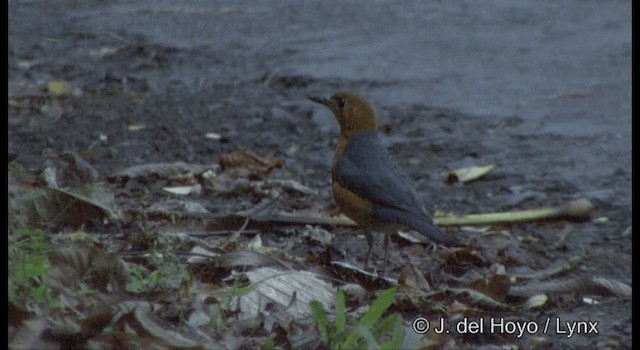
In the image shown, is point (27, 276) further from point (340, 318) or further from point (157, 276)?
point (340, 318)

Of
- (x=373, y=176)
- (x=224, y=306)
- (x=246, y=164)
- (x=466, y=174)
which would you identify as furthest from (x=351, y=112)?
(x=224, y=306)

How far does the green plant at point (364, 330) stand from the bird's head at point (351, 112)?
2494mm

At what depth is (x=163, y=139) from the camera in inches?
304

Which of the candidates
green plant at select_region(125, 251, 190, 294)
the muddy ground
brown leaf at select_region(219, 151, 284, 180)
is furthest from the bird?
green plant at select_region(125, 251, 190, 294)

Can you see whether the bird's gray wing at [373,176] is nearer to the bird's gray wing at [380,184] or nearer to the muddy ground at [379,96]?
the bird's gray wing at [380,184]

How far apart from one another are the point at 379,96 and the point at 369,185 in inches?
112

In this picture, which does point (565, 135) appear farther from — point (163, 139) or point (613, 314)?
point (613, 314)

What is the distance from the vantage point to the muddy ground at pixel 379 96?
21.9 feet

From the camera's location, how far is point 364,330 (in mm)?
3740

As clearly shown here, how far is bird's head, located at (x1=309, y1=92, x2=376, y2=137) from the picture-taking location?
21.0ft

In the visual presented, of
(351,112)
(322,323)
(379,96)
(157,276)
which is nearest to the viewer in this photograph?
(322,323)

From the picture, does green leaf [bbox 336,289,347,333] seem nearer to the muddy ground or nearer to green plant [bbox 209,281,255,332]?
green plant [bbox 209,281,255,332]

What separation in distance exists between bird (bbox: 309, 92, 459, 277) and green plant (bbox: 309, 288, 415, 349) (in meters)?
1.49

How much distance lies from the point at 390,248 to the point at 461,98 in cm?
283
